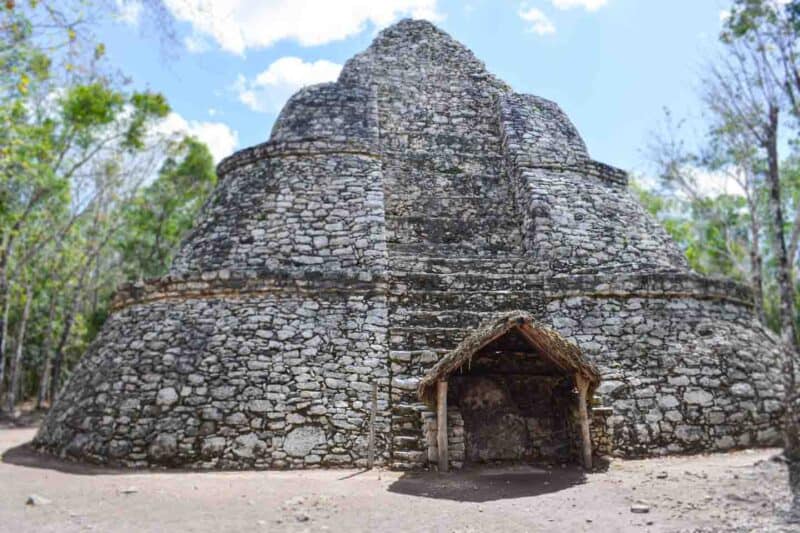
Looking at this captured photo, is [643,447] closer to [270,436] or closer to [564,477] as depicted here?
[564,477]

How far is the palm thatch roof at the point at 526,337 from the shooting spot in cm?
648

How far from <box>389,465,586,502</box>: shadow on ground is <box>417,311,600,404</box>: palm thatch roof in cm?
97

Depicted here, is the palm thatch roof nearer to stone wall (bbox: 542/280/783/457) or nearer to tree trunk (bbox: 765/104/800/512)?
stone wall (bbox: 542/280/783/457)

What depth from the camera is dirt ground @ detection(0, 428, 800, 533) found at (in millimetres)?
4645

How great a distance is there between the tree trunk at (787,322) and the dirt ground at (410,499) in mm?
242

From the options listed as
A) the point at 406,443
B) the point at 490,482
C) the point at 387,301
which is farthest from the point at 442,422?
the point at 387,301

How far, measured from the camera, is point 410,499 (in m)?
5.43

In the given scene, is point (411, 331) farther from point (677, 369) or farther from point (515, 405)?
point (677, 369)

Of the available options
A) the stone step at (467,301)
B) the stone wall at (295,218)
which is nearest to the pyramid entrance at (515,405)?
the stone step at (467,301)

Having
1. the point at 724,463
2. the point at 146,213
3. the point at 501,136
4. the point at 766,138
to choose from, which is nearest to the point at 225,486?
the point at 724,463

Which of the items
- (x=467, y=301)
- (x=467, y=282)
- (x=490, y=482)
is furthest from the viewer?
(x=467, y=282)

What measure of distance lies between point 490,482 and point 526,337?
5.62 ft

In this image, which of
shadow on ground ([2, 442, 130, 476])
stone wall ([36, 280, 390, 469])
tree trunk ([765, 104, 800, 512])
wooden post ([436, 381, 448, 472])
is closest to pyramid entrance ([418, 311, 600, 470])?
wooden post ([436, 381, 448, 472])

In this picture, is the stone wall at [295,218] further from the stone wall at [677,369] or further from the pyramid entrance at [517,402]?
the stone wall at [677,369]
